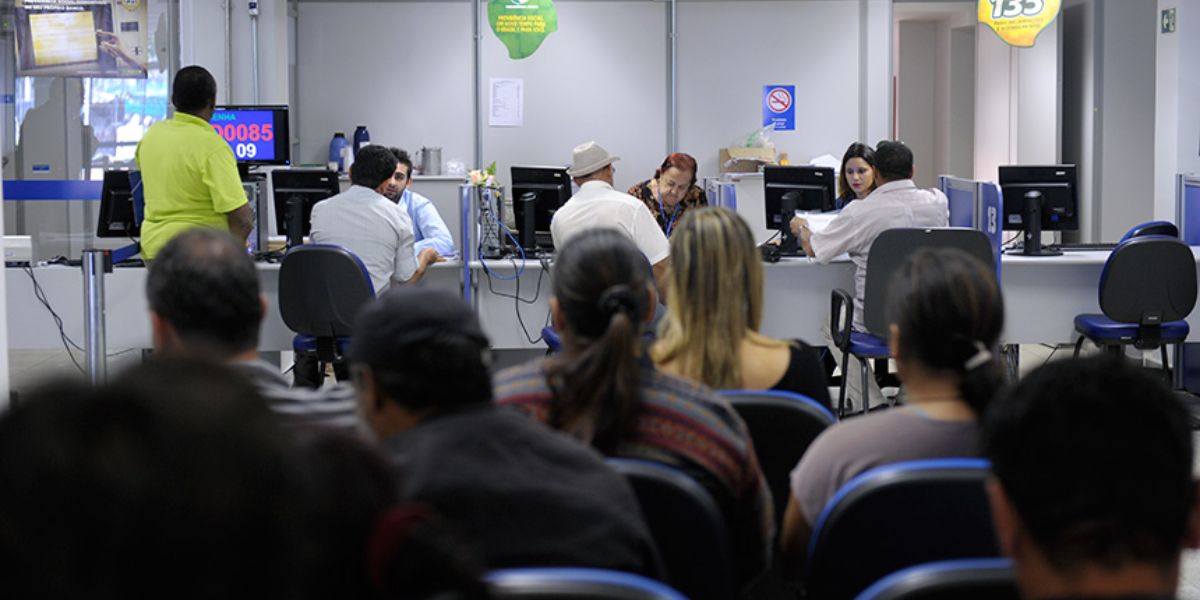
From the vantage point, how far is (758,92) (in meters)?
10.7

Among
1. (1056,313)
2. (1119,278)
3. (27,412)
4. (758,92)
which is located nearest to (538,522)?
(27,412)

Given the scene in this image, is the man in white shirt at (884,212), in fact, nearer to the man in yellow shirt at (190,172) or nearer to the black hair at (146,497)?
the man in yellow shirt at (190,172)

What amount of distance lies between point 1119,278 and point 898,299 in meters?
3.94

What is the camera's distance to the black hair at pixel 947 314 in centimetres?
229

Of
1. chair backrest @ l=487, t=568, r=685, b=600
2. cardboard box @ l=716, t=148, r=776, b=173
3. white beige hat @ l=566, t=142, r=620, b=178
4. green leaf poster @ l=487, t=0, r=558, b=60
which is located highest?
green leaf poster @ l=487, t=0, r=558, b=60

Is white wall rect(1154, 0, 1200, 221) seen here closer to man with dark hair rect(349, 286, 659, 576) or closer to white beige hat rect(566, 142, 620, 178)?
white beige hat rect(566, 142, 620, 178)

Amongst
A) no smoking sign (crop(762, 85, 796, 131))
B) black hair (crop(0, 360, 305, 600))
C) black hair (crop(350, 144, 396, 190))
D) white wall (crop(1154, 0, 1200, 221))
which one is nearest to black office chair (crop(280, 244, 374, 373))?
black hair (crop(350, 144, 396, 190))

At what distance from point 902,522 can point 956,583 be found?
1.45 feet

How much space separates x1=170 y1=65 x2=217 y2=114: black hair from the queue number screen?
207cm

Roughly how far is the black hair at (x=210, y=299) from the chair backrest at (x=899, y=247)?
355cm

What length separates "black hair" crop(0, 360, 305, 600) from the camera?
683 millimetres

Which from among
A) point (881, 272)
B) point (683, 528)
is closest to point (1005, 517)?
point (683, 528)

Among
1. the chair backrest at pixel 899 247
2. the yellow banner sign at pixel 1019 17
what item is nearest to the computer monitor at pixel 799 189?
the chair backrest at pixel 899 247

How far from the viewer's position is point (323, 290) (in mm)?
5750
